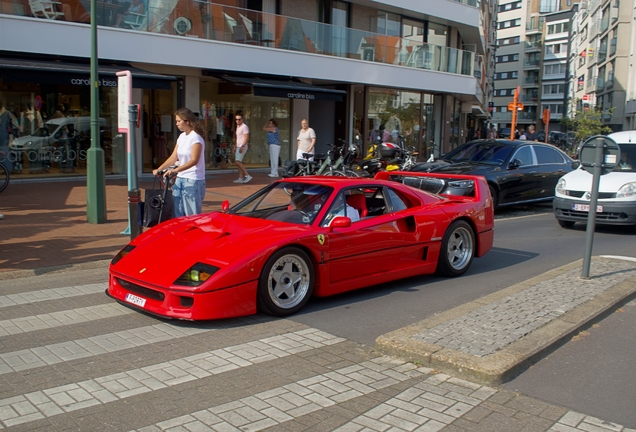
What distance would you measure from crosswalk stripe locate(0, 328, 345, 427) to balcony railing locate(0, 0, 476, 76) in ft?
44.4

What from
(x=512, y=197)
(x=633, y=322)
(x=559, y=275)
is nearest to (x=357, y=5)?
(x=512, y=197)

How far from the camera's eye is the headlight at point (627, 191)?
11.7m

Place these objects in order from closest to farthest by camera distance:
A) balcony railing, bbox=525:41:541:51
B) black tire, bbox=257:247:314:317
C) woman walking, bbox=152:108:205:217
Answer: black tire, bbox=257:247:314:317 → woman walking, bbox=152:108:205:217 → balcony railing, bbox=525:41:541:51

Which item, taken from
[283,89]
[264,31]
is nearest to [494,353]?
[283,89]

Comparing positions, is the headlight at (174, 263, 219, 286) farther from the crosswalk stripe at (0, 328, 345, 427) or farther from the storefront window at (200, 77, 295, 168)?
the storefront window at (200, 77, 295, 168)

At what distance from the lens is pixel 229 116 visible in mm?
21531

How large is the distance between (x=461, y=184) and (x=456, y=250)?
136 centimetres

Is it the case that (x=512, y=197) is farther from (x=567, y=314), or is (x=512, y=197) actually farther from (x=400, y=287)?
(x=567, y=314)

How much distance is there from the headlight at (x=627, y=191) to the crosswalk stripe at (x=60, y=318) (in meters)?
9.33

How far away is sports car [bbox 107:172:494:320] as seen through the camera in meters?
5.61

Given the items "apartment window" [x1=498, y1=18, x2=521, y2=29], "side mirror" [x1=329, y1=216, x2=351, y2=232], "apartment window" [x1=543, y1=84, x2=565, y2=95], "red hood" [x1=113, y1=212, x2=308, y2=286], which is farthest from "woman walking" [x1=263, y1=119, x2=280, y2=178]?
"apartment window" [x1=498, y1=18, x2=521, y2=29]

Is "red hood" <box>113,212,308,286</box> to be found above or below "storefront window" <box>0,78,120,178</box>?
below

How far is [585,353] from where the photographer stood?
17.3ft

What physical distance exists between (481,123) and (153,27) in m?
60.1
